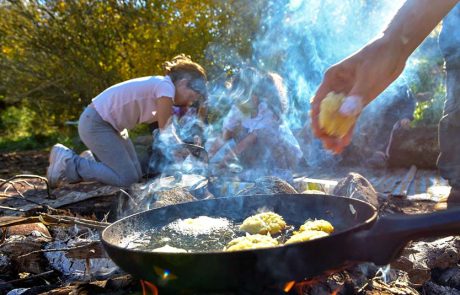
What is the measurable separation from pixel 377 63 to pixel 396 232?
87 cm

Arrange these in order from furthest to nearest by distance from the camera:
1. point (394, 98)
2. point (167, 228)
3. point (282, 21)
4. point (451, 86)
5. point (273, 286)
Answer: point (282, 21) → point (394, 98) → point (451, 86) → point (167, 228) → point (273, 286)

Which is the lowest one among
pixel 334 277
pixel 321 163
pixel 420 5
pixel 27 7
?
pixel 321 163

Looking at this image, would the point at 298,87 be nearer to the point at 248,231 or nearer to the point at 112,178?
the point at 112,178

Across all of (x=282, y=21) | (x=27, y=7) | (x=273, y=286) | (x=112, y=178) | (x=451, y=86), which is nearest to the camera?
(x=273, y=286)

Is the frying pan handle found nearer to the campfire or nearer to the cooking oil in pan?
the campfire

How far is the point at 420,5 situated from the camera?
7.32 feet

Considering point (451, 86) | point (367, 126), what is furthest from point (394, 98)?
point (451, 86)

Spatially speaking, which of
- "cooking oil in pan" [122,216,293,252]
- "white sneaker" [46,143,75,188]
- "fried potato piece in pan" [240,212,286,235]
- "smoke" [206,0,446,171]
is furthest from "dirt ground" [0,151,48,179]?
"fried potato piece in pan" [240,212,286,235]

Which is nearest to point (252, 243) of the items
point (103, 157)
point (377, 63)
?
point (377, 63)

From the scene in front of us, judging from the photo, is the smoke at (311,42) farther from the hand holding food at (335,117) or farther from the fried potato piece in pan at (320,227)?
the fried potato piece in pan at (320,227)

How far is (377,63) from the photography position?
2.11 m

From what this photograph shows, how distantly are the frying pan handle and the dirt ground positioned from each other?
8513 mm

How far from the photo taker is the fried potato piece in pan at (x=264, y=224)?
222cm

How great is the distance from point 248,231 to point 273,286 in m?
0.63
